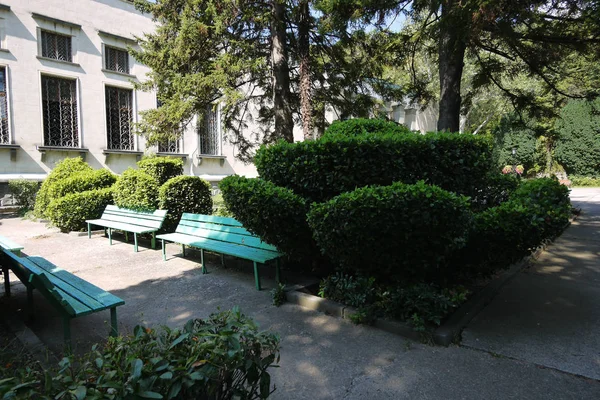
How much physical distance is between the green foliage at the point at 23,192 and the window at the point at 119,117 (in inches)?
170

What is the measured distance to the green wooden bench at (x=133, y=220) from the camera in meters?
7.71

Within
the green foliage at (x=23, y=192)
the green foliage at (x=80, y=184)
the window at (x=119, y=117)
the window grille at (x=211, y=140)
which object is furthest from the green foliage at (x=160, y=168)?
the window grille at (x=211, y=140)

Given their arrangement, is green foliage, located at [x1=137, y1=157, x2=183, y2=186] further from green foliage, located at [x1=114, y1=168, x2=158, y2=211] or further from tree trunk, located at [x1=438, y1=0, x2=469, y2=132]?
tree trunk, located at [x1=438, y1=0, x2=469, y2=132]

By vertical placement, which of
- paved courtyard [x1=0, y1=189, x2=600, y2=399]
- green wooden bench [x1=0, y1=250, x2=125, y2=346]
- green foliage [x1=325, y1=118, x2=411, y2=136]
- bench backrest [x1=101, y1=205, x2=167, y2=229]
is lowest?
→ paved courtyard [x1=0, y1=189, x2=600, y2=399]

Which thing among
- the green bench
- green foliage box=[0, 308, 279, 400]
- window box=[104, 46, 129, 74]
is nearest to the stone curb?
the green bench

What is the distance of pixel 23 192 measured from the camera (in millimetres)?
15711

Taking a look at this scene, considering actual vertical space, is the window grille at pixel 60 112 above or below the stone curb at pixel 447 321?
above

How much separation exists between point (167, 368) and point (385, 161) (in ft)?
10.5

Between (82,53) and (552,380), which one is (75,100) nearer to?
(82,53)

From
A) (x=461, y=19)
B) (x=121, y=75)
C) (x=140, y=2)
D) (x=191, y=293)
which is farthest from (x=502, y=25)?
(x=121, y=75)

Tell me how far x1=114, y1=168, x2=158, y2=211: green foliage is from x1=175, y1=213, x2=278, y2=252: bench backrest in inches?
66.8

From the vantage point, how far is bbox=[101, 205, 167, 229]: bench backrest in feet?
25.4

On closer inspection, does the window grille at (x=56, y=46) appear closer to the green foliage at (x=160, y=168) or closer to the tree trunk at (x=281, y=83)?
the green foliage at (x=160, y=168)

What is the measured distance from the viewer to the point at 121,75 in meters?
19.6
